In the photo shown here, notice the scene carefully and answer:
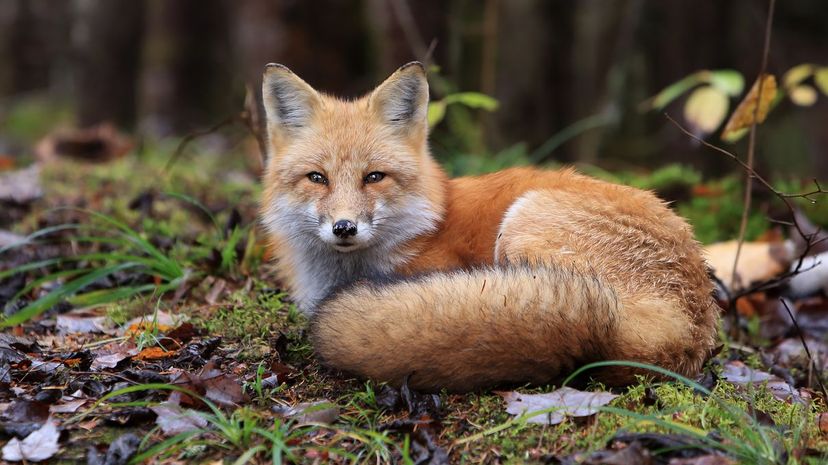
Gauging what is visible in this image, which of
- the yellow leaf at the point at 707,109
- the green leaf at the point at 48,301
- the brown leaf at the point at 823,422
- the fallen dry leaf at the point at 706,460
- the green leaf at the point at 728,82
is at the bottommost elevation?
the brown leaf at the point at 823,422

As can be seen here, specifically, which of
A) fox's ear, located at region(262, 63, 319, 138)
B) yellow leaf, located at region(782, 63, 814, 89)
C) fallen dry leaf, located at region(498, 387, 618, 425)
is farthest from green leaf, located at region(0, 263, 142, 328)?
yellow leaf, located at region(782, 63, 814, 89)

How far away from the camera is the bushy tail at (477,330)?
3141 mm

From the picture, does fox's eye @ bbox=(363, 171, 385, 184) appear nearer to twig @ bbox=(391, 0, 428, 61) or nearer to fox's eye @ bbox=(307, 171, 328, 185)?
fox's eye @ bbox=(307, 171, 328, 185)

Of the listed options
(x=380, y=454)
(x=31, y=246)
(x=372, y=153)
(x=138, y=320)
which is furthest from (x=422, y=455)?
(x=31, y=246)

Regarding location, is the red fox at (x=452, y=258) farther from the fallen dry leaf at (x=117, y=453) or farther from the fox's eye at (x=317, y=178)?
the fallen dry leaf at (x=117, y=453)

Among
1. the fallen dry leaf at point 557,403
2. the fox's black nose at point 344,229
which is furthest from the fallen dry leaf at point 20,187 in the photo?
the fallen dry leaf at point 557,403

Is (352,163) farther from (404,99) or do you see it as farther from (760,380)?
(760,380)

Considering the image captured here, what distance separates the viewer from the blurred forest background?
8969mm

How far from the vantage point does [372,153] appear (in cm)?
423

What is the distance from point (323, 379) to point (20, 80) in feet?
92.1

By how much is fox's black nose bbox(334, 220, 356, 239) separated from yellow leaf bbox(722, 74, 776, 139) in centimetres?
255

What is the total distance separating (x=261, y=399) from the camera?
3.35 metres

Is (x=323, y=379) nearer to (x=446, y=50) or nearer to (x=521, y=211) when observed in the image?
(x=521, y=211)

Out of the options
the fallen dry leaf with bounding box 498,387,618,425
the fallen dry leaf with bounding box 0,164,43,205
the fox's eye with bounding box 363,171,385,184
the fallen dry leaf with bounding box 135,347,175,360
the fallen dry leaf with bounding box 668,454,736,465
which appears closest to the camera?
the fallen dry leaf with bounding box 668,454,736,465
